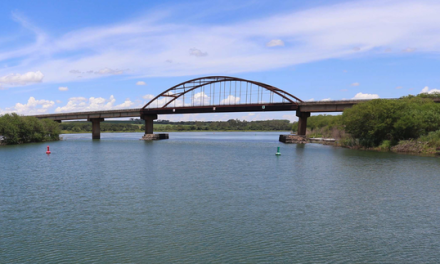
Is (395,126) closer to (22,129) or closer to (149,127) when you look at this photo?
(149,127)

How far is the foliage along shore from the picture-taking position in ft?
205

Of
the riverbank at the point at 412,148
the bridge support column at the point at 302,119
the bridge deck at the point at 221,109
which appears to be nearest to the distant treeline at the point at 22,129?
the bridge deck at the point at 221,109

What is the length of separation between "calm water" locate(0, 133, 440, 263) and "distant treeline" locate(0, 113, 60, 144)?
6515 centimetres

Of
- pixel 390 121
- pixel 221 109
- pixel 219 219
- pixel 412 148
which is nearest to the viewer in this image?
pixel 219 219

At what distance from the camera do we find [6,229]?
17016 millimetres

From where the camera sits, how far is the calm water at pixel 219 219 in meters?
14.2

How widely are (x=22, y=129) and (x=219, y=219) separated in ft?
302

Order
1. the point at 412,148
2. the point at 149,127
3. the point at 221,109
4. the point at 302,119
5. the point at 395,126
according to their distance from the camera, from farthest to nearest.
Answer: the point at 149,127 < the point at 221,109 < the point at 302,119 < the point at 395,126 < the point at 412,148

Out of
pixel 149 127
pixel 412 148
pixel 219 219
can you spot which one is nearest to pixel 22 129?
pixel 149 127

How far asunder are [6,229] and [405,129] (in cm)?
6616

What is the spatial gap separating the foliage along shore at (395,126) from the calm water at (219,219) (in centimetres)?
3240

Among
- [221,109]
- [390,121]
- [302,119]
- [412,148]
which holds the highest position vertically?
[221,109]

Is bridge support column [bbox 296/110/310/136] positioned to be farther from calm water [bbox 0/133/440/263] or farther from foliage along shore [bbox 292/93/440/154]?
calm water [bbox 0/133/440/263]

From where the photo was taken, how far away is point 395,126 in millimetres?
64500
